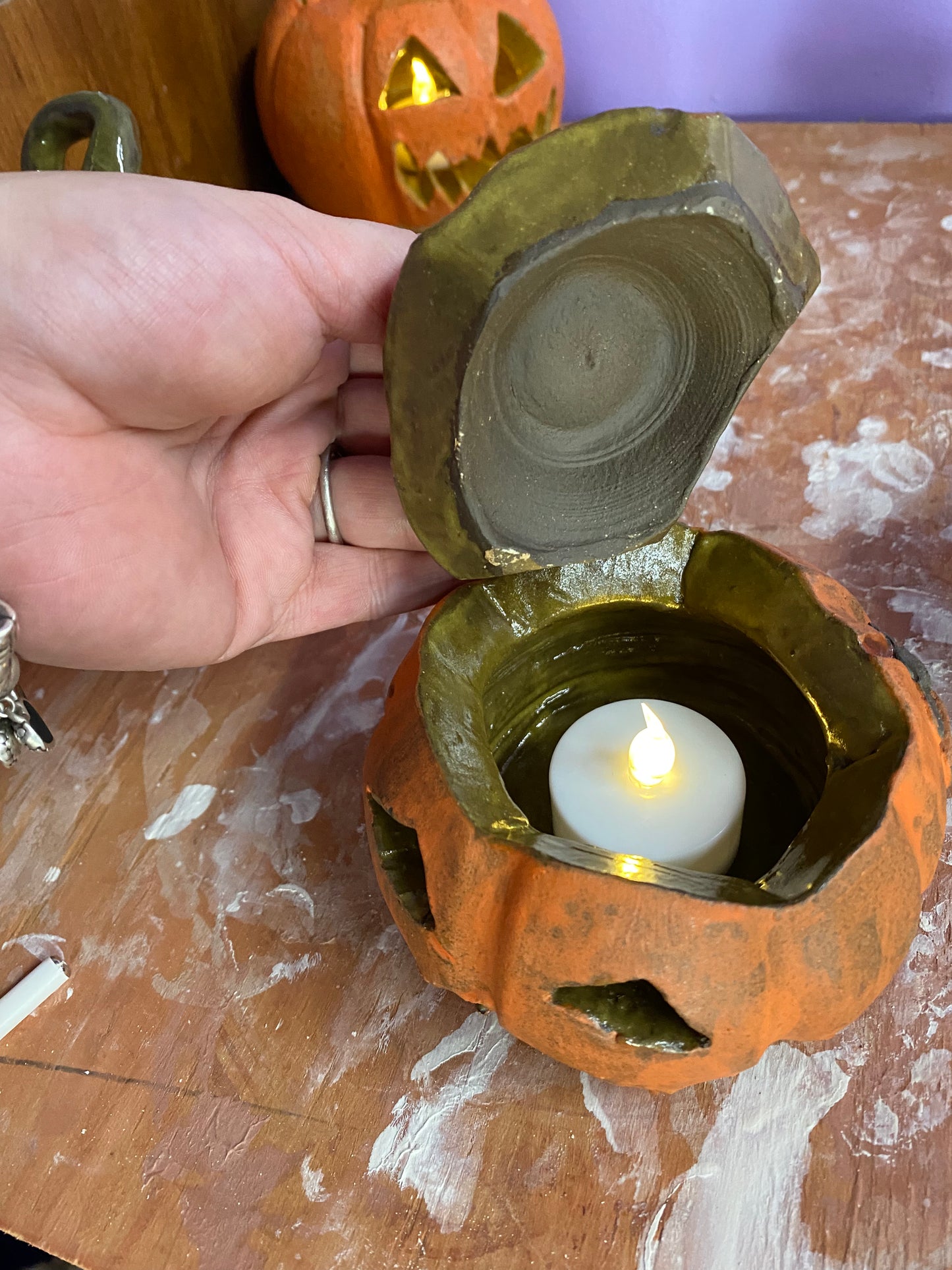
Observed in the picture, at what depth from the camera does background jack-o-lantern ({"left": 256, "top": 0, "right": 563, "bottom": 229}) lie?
104 cm

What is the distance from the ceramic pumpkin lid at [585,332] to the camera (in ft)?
1.44

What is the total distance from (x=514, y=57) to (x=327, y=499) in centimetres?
63

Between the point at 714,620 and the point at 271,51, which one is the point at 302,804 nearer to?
the point at 714,620

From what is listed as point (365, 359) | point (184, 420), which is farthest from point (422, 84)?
point (184, 420)

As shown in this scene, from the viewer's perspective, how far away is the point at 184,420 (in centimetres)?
69

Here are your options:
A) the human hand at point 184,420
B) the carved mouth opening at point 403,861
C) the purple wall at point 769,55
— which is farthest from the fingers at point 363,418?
the purple wall at point 769,55

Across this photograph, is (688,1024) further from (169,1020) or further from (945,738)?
(169,1020)

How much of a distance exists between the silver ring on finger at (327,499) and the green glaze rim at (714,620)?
9.6 inches

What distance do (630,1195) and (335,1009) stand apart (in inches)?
7.9

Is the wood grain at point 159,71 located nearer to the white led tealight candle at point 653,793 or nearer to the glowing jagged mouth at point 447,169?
the glowing jagged mouth at point 447,169

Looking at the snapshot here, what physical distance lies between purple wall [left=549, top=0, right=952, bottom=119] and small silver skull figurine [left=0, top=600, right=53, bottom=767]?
45.1 inches

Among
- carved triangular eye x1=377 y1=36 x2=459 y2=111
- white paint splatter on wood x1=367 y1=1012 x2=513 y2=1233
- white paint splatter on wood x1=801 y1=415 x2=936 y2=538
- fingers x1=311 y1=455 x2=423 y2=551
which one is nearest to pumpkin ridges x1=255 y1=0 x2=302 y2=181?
carved triangular eye x1=377 y1=36 x2=459 y2=111

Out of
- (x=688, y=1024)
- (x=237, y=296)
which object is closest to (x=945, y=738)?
(x=688, y=1024)

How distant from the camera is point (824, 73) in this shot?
1.31m
